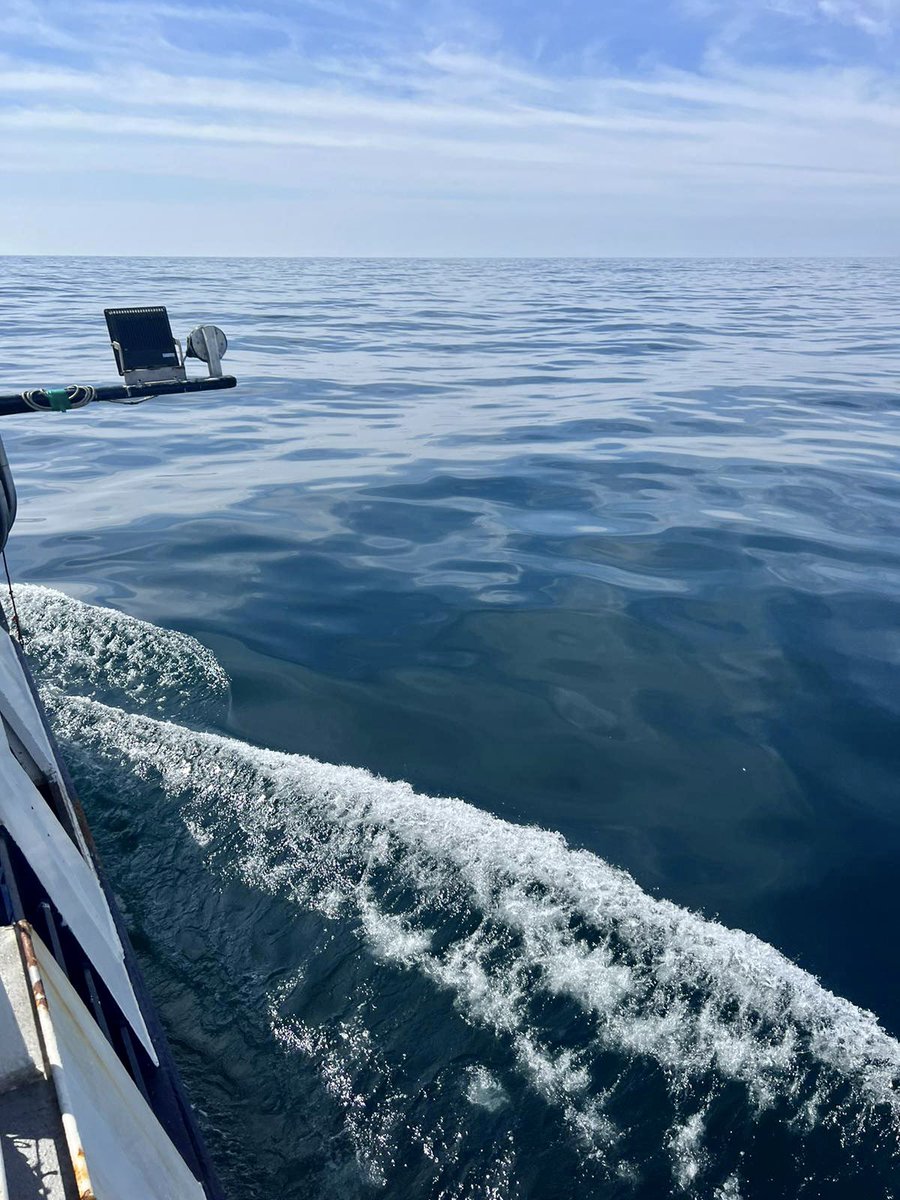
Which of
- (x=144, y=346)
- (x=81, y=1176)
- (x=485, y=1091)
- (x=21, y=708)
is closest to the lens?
(x=81, y=1176)

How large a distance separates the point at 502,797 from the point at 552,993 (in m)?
2.16

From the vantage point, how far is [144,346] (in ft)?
33.2

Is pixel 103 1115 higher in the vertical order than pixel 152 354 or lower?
lower

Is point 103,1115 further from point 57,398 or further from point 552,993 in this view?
point 57,398

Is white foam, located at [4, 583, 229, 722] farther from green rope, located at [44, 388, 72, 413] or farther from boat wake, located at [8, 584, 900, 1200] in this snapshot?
green rope, located at [44, 388, 72, 413]

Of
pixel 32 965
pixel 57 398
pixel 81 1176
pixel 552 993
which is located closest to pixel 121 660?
pixel 57 398

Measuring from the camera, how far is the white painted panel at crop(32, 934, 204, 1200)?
261cm

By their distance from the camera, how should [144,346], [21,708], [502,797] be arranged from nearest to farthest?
[21,708] < [502,797] < [144,346]

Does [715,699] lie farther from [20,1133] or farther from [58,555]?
[58,555]

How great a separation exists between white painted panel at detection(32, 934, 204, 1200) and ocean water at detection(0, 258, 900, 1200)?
4.35 ft

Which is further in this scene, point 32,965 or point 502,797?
point 502,797

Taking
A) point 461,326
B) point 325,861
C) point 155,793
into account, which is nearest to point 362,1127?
point 325,861

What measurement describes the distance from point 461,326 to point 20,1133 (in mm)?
43123

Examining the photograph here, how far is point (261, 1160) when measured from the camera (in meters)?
4.39
